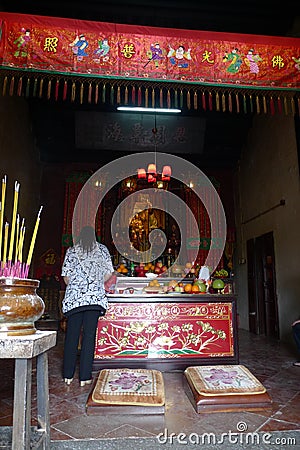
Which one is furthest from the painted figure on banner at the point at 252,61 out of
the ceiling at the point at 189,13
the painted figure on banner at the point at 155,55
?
the ceiling at the point at 189,13

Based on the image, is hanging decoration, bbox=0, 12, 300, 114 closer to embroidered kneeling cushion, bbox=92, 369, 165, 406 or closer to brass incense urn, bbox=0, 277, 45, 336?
brass incense urn, bbox=0, 277, 45, 336

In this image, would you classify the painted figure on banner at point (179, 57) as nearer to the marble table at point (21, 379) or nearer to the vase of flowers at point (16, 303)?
the vase of flowers at point (16, 303)

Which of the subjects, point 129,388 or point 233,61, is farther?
point 233,61

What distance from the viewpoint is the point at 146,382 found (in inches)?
97.0

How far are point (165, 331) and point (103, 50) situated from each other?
9.38ft

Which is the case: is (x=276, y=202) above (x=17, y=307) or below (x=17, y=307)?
above

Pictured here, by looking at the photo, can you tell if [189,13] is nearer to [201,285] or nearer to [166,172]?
[166,172]

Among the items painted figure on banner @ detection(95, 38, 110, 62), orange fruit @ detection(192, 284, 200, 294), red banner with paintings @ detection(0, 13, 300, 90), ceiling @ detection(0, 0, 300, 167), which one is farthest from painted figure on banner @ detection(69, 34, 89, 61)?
orange fruit @ detection(192, 284, 200, 294)

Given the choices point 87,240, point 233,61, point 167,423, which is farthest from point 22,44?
point 167,423

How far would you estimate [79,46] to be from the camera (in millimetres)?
3080

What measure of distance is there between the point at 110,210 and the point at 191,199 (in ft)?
6.69

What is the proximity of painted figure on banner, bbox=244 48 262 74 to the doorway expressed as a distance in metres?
3.62

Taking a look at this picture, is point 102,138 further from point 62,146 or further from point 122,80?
point 122,80

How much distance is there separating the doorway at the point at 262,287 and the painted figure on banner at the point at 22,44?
4.96 m
